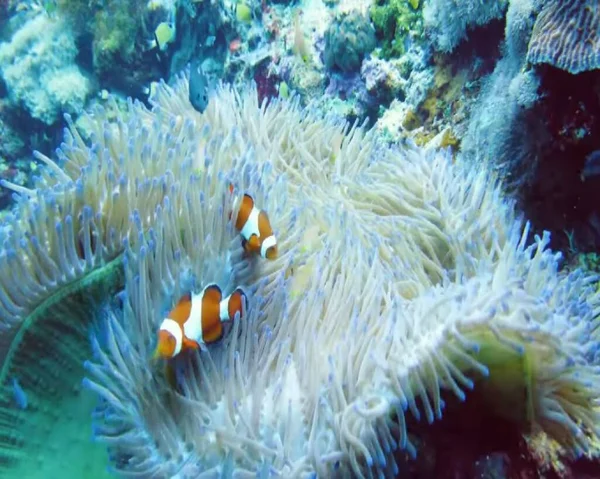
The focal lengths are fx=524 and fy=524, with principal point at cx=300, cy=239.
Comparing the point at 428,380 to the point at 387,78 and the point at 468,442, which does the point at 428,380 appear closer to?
the point at 468,442

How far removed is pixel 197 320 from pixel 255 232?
1.40 ft

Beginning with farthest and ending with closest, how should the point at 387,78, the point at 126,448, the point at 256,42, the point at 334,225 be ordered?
1. the point at 256,42
2. the point at 387,78
3. the point at 334,225
4. the point at 126,448

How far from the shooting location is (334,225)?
6.82ft

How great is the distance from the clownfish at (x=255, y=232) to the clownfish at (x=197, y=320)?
0.24m

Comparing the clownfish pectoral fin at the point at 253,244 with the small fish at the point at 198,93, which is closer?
the clownfish pectoral fin at the point at 253,244

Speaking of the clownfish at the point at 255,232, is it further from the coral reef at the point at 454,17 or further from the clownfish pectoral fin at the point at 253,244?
the coral reef at the point at 454,17

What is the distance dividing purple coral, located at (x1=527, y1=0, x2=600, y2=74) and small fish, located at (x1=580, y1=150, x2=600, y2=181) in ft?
1.20

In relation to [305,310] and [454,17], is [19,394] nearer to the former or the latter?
[305,310]

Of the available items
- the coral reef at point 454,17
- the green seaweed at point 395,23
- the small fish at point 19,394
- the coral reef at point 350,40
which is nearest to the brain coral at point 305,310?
the small fish at point 19,394

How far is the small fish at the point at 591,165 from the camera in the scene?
2.20 meters

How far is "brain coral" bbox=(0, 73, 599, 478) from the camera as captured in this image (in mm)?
1355

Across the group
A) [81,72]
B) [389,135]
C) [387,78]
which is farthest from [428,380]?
[81,72]

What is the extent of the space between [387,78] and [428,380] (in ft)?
9.45

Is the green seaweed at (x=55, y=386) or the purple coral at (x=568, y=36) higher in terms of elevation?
the purple coral at (x=568, y=36)
